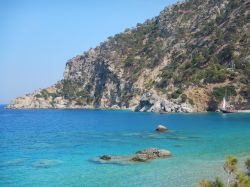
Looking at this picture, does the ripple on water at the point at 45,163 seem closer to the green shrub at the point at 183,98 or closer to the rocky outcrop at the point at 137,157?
the rocky outcrop at the point at 137,157

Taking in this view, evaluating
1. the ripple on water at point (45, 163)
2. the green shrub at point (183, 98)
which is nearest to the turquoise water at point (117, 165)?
the ripple on water at point (45, 163)

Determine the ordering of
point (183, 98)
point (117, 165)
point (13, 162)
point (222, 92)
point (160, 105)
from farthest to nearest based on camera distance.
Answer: point (160, 105)
point (183, 98)
point (222, 92)
point (13, 162)
point (117, 165)

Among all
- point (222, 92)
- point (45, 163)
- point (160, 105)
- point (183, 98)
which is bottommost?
point (45, 163)

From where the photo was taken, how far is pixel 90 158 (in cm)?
5538

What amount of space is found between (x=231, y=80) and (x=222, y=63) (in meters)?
17.6

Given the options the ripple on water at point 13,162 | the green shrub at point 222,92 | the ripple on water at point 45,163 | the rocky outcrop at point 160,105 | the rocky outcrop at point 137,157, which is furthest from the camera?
the rocky outcrop at point 160,105

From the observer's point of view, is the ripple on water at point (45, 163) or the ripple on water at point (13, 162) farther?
the ripple on water at point (13, 162)

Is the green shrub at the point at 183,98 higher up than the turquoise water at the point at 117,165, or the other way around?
the green shrub at the point at 183,98

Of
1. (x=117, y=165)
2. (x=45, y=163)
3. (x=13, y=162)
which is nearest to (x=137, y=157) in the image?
(x=117, y=165)

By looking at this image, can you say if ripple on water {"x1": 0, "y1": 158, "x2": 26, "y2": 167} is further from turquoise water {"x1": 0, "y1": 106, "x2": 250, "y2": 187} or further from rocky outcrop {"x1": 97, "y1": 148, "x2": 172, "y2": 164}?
rocky outcrop {"x1": 97, "y1": 148, "x2": 172, "y2": 164}

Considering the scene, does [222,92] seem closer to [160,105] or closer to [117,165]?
[160,105]

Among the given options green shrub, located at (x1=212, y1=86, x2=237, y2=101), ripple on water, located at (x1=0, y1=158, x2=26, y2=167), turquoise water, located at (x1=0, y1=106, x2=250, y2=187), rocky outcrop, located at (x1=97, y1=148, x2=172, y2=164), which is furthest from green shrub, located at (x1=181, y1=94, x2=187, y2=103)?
ripple on water, located at (x1=0, y1=158, x2=26, y2=167)

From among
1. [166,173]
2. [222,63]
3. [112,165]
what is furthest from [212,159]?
[222,63]

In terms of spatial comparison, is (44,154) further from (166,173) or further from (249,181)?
(249,181)
